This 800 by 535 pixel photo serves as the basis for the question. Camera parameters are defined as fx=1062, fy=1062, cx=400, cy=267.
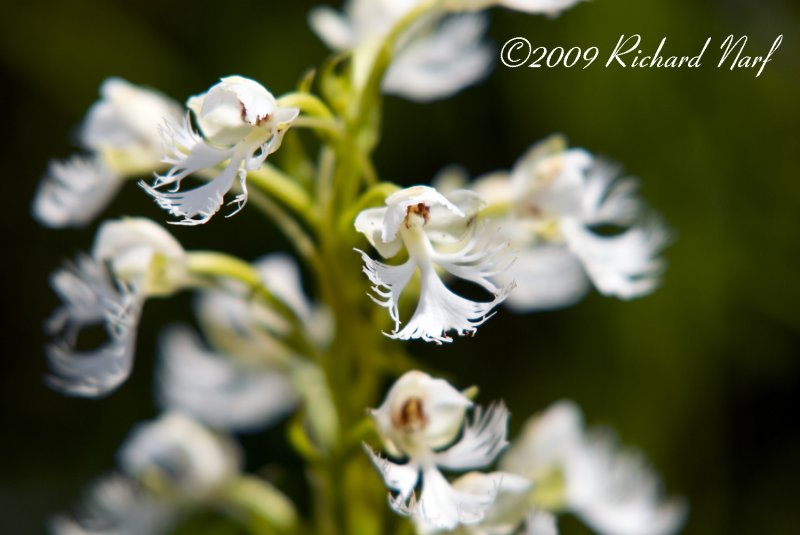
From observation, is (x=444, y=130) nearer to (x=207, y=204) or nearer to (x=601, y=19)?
(x=601, y=19)

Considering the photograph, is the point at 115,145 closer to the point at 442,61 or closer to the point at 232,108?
the point at 232,108

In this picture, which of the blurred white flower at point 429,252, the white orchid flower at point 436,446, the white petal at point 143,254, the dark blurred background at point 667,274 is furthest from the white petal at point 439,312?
the dark blurred background at point 667,274

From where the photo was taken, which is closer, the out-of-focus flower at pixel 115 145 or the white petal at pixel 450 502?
the white petal at pixel 450 502

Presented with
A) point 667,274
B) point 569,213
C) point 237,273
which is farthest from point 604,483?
point 237,273

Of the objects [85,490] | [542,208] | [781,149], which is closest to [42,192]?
[542,208]

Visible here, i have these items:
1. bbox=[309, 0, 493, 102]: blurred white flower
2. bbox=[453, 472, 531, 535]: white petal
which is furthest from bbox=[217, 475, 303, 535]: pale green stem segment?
bbox=[309, 0, 493, 102]: blurred white flower

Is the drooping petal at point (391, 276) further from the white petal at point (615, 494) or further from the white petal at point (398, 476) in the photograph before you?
the white petal at point (615, 494)
